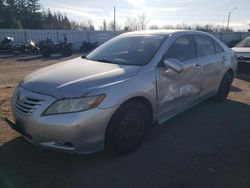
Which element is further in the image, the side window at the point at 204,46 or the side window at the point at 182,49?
the side window at the point at 204,46

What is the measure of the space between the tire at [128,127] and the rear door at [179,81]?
15.1 inches

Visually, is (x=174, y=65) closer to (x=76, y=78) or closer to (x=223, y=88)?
(x=76, y=78)

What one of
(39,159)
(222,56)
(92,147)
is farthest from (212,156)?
(222,56)

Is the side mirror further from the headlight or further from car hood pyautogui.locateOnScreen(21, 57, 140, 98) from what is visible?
the headlight

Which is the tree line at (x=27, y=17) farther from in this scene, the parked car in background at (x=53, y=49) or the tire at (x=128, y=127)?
the tire at (x=128, y=127)

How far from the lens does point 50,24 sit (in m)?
53.7

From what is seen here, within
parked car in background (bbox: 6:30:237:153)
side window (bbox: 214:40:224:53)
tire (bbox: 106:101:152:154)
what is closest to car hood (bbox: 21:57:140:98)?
parked car in background (bbox: 6:30:237:153)

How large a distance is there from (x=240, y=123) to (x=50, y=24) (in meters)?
53.3

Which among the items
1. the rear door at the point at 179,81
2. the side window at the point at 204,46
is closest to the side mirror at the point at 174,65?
the rear door at the point at 179,81

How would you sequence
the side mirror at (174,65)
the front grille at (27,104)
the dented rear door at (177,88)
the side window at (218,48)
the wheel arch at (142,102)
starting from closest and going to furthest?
the front grille at (27,104) < the wheel arch at (142,102) < the side mirror at (174,65) < the dented rear door at (177,88) < the side window at (218,48)

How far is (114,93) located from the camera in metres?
3.32

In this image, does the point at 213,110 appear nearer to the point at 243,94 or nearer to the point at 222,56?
the point at 222,56

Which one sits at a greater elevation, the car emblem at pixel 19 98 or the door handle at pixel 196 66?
the door handle at pixel 196 66

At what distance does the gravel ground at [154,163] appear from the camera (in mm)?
3174
